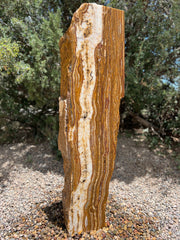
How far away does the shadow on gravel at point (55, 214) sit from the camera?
1.86 metres

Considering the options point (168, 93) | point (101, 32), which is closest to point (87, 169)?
point (101, 32)

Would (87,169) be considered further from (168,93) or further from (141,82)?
(168,93)

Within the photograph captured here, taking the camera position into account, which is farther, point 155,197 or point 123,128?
point 123,128

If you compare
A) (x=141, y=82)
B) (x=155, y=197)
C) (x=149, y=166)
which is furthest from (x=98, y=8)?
(x=149, y=166)

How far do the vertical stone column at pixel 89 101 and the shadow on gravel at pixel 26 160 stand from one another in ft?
4.75

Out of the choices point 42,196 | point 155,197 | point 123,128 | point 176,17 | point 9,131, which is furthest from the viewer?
point 123,128

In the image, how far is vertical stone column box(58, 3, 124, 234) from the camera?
1386 millimetres

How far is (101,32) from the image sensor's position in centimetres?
140

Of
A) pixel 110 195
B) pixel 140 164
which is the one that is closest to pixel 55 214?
pixel 110 195

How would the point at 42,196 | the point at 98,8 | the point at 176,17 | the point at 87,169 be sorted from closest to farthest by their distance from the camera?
1. the point at 98,8
2. the point at 87,169
3. the point at 42,196
4. the point at 176,17

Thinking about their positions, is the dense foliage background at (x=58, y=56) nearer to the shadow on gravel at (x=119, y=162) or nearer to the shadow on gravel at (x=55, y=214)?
the shadow on gravel at (x=119, y=162)

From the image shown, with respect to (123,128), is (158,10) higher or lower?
higher

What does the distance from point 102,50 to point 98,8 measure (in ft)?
1.01

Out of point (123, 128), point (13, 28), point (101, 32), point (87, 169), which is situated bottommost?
point (123, 128)
